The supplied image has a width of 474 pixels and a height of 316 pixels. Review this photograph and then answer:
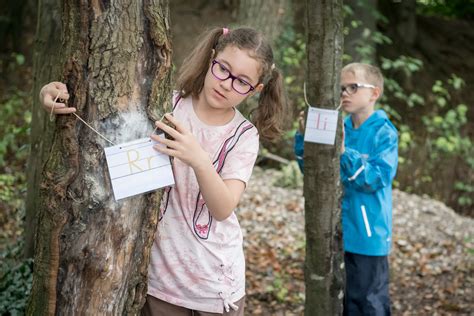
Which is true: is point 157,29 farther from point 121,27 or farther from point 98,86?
point 98,86

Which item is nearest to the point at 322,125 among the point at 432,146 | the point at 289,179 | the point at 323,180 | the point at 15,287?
the point at 323,180

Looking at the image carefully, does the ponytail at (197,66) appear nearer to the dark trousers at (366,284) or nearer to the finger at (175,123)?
the finger at (175,123)

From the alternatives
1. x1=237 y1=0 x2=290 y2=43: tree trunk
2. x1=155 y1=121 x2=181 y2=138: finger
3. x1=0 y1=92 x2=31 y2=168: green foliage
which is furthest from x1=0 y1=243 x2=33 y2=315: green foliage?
x1=237 y1=0 x2=290 y2=43: tree trunk

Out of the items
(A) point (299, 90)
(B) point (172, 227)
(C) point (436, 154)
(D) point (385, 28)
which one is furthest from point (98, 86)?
(D) point (385, 28)

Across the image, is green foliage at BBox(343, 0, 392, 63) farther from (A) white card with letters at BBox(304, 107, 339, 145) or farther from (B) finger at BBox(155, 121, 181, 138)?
(B) finger at BBox(155, 121, 181, 138)

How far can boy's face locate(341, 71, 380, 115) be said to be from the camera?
3826 millimetres

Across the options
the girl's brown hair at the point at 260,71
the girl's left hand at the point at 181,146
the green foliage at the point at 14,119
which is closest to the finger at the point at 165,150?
the girl's left hand at the point at 181,146

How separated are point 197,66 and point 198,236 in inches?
26.2

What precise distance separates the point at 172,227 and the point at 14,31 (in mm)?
9231

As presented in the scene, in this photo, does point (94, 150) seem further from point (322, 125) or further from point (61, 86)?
point (322, 125)

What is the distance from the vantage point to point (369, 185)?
3.57 metres

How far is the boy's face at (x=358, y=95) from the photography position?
12.6 feet

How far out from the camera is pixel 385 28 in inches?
442

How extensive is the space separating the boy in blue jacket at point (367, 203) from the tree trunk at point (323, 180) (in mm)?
362
